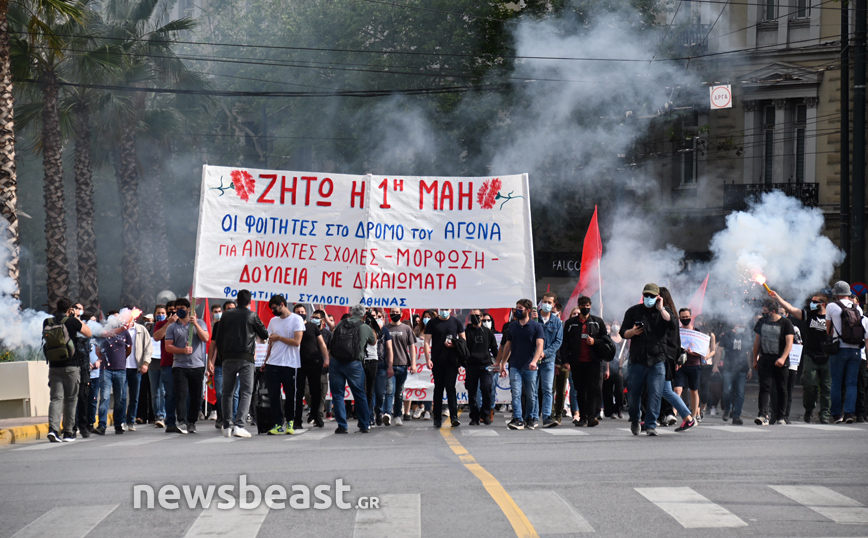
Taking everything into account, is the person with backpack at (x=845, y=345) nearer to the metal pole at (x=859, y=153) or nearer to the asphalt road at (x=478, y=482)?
the asphalt road at (x=478, y=482)

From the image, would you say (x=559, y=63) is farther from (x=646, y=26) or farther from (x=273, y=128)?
(x=273, y=128)

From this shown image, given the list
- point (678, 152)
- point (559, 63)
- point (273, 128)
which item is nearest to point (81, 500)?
point (559, 63)

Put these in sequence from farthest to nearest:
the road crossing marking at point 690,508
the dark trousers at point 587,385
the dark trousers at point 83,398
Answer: the dark trousers at point 587,385 → the dark trousers at point 83,398 → the road crossing marking at point 690,508

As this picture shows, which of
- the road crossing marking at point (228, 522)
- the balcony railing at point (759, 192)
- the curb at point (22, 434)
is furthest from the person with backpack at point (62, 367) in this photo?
the balcony railing at point (759, 192)

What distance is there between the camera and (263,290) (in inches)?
612

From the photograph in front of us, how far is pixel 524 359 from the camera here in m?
14.7

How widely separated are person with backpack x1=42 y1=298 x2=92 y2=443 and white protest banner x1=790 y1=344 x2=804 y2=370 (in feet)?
29.5

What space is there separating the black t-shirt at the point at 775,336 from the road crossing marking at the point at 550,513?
25.6 feet

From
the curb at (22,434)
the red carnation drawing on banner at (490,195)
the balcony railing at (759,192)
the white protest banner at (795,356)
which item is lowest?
the curb at (22,434)

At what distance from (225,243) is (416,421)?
3.83 m

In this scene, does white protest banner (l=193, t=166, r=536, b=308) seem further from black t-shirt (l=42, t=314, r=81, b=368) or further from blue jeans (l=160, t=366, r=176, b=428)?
black t-shirt (l=42, t=314, r=81, b=368)

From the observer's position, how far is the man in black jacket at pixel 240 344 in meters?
13.6

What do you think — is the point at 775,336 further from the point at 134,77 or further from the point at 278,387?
the point at 134,77

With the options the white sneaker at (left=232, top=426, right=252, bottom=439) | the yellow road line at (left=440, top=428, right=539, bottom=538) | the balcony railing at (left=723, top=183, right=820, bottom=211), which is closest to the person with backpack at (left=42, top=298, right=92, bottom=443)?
the white sneaker at (left=232, top=426, right=252, bottom=439)
